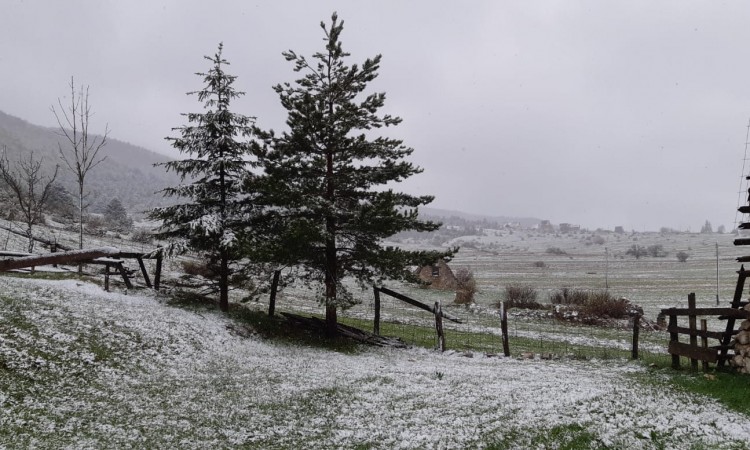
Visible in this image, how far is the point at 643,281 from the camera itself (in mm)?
66500

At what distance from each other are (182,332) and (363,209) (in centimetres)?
720

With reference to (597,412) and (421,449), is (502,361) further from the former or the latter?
(421,449)

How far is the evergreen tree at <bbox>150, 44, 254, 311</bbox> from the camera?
16.6 meters

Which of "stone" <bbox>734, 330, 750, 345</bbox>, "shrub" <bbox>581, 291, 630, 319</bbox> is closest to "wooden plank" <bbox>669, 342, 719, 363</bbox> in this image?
"stone" <bbox>734, 330, 750, 345</bbox>

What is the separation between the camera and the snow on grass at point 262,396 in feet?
26.2

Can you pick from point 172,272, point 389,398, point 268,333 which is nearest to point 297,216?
point 268,333

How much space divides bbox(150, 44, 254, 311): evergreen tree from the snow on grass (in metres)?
3.18

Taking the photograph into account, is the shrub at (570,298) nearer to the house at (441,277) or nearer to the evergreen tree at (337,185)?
the house at (441,277)

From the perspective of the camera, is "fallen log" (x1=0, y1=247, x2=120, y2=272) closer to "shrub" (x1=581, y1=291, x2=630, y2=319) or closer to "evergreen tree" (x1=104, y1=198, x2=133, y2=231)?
"shrub" (x1=581, y1=291, x2=630, y2=319)

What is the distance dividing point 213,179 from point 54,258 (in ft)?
19.5

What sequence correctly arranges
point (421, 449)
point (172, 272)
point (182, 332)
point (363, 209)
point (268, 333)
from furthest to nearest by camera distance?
1. point (172, 272)
2. point (268, 333)
3. point (363, 209)
4. point (182, 332)
5. point (421, 449)

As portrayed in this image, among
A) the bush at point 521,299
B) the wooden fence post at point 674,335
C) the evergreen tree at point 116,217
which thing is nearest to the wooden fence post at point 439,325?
the wooden fence post at point 674,335

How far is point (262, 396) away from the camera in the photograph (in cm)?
1016

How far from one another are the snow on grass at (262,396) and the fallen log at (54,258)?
0.84 meters
